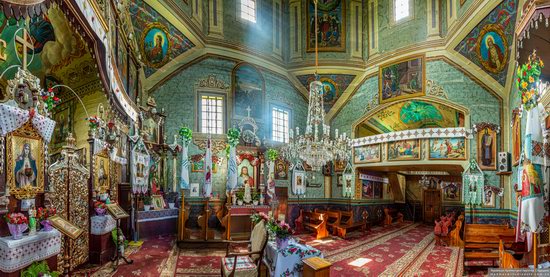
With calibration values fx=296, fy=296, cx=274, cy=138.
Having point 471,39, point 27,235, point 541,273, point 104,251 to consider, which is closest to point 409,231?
point 471,39

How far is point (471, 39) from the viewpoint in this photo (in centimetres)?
966

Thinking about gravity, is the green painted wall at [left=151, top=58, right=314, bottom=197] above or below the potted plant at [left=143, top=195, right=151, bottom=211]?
above

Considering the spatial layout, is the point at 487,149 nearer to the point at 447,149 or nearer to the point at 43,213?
the point at 447,149

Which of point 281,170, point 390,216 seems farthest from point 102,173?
point 390,216

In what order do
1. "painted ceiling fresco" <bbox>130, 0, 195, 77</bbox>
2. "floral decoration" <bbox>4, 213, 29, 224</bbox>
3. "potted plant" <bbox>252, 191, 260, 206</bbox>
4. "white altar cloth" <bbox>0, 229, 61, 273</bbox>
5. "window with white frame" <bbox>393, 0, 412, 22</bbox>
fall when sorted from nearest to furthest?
"white altar cloth" <bbox>0, 229, 61, 273</bbox>
"floral decoration" <bbox>4, 213, 29, 224</bbox>
"painted ceiling fresco" <bbox>130, 0, 195, 77</bbox>
"potted plant" <bbox>252, 191, 260, 206</bbox>
"window with white frame" <bbox>393, 0, 412, 22</bbox>

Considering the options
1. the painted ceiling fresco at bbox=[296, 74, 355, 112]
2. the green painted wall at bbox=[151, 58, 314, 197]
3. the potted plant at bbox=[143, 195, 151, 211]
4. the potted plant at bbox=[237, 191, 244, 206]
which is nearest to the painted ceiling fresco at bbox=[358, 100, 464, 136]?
the painted ceiling fresco at bbox=[296, 74, 355, 112]

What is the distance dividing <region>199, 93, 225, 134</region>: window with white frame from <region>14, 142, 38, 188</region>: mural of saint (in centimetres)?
723

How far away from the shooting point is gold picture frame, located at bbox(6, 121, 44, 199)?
4270 mm

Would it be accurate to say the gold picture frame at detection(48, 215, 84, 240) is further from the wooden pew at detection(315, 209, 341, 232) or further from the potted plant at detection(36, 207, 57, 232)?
the wooden pew at detection(315, 209, 341, 232)

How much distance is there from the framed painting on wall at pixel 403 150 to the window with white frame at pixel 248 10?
791cm

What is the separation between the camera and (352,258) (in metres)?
7.91

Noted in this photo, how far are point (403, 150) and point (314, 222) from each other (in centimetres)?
451

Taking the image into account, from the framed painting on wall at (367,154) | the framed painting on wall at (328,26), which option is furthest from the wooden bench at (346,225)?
the framed painting on wall at (328,26)

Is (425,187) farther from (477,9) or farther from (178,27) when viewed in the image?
(178,27)
